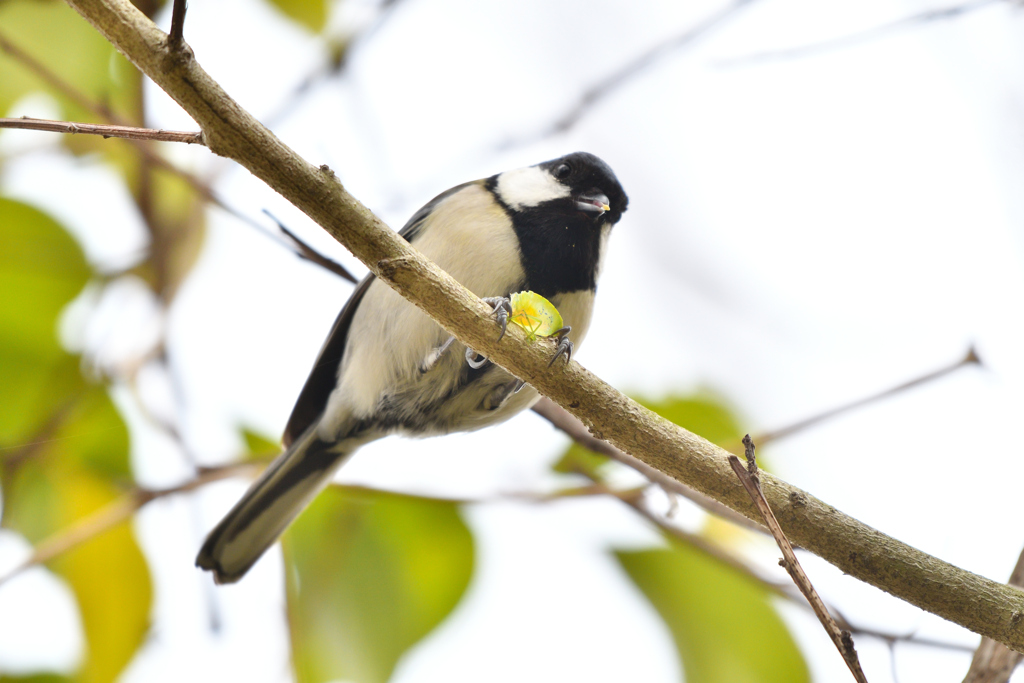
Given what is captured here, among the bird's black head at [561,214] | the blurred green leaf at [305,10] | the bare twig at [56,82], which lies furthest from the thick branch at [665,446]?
the blurred green leaf at [305,10]

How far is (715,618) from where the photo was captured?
2.24 meters

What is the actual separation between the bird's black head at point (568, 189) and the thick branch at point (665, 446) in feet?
2.66

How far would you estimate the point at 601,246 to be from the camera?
82.3 inches

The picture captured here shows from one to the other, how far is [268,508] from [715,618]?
1274 millimetres

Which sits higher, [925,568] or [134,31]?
[925,568]

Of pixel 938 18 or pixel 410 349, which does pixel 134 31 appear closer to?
pixel 410 349

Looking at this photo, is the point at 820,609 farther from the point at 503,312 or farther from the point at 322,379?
the point at 322,379

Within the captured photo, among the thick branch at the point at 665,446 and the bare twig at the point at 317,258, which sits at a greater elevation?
the bare twig at the point at 317,258

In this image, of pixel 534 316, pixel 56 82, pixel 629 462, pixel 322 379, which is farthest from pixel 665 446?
pixel 56 82

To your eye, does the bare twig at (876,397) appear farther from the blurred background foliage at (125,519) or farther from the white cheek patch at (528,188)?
the white cheek patch at (528,188)

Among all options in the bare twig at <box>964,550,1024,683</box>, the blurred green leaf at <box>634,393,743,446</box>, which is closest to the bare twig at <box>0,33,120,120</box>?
the blurred green leaf at <box>634,393,743,446</box>

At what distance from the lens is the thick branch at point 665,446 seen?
1.20m

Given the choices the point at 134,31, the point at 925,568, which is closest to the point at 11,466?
the point at 134,31

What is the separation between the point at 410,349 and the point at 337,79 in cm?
111
